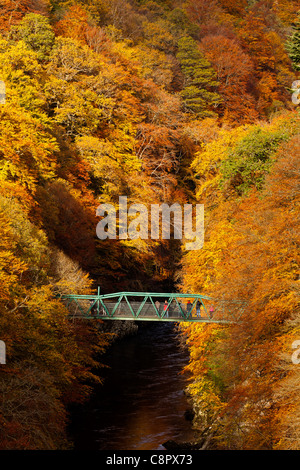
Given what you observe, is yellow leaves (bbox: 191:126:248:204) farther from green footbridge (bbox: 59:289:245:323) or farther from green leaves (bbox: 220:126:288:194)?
green footbridge (bbox: 59:289:245:323)

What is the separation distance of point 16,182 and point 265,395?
15.2m

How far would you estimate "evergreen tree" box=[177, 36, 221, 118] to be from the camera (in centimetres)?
5706

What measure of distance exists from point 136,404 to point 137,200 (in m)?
17.7

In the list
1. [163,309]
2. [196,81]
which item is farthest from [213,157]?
[196,81]

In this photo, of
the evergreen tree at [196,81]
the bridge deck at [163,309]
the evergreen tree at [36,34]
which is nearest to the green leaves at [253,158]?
the bridge deck at [163,309]

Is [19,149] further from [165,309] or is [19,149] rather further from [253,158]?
[253,158]

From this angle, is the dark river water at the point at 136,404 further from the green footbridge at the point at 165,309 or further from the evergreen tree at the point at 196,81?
the evergreen tree at the point at 196,81

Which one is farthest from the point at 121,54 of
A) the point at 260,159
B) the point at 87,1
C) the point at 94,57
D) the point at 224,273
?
the point at 224,273

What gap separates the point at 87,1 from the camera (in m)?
61.6
